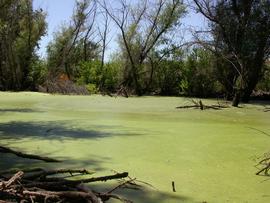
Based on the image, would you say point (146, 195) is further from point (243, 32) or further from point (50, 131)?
point (243, 32)

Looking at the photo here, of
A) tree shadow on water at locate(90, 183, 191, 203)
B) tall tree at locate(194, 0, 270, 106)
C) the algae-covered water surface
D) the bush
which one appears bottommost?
tree shadow on water at locate(90, 183, 191, 203)

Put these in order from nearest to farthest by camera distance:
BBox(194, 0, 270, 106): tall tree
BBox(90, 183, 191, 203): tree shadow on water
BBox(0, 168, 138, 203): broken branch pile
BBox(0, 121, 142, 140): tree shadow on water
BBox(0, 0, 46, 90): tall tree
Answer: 1. BBox(0, 168, 138, 203): broken branch pile
2. BBox(90, 183, 191, 203): tree shadow on water
3. BBox(0, 121, 142, 140): tree shadow on water
4. BBox(194, 0, 270, 106): tall tree
5. BBox(0, 0, 46, 90): tall tree

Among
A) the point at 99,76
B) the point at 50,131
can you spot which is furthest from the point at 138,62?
the point at 50,131

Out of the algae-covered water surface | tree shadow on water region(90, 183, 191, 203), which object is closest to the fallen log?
the algae-covered water surface

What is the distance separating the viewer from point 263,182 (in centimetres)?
439

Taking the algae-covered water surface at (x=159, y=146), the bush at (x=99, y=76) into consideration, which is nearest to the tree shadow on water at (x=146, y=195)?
the algae-covered water surface at (x=159, y=146)

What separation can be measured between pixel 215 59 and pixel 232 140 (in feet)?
30.6

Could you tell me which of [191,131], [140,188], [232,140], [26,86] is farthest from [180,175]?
[26,86]

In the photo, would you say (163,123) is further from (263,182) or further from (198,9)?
(198,9)

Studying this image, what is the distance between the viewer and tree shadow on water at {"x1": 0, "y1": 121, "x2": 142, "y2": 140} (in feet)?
22.7

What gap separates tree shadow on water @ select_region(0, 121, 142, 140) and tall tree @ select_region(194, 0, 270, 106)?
24.9ft

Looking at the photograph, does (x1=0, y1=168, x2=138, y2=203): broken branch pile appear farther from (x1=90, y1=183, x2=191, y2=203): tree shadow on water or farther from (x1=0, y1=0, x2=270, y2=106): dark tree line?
(x1=0, y1=0, x2=270, y2=106): dark tree line

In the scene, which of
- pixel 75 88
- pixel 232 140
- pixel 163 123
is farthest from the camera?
pixel 75 88

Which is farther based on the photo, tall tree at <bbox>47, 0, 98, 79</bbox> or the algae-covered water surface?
tall tree at <bbox>47, 0, 98, 79</bbox>
